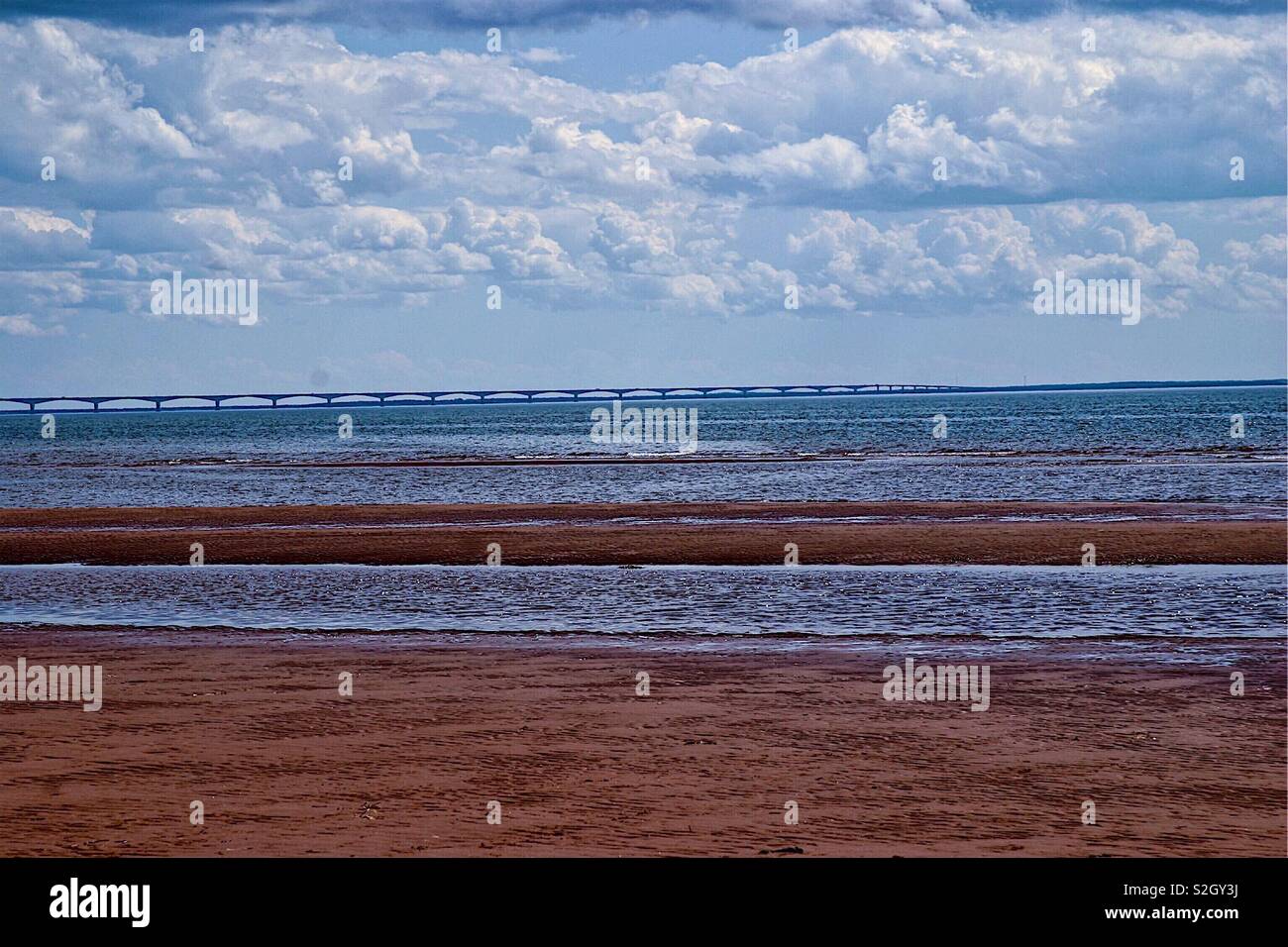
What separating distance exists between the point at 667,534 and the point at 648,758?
2131 centimetres

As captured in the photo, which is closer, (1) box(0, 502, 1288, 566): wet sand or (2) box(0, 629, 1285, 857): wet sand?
(2) box(0, 629, 1285, 857): wet sand

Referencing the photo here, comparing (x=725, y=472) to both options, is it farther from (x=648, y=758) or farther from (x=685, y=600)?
(x=648, y=758)

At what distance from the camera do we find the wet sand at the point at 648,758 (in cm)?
938

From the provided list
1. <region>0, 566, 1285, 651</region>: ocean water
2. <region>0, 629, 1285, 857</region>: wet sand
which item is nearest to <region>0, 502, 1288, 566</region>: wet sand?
<region>0, 566, 1285, 651</region>: ocean water

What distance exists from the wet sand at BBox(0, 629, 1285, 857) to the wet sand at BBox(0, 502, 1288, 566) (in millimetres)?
11477

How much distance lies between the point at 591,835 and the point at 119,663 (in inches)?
350

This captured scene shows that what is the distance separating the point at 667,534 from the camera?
32688 millimetres

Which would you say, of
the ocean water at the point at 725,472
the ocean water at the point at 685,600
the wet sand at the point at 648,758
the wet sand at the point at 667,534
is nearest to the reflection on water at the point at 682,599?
the ocean water at the point at 685,600

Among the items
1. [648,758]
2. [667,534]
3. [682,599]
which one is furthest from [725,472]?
[648,758]

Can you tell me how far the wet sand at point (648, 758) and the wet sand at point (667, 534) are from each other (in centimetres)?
1148

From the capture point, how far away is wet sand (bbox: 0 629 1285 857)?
30.8 ft

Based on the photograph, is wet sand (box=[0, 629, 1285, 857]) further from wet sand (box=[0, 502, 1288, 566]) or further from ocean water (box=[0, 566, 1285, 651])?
wet sand (box=[0, 502, 1288, 566])

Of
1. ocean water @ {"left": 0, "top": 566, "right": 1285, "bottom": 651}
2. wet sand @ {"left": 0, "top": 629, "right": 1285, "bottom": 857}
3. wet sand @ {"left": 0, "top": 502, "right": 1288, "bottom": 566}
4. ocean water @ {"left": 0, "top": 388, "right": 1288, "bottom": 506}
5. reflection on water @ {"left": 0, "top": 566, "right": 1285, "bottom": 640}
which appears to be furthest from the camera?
ocean water @ {"left": 0, "top": 388, "right": 1288, "bottom": 506}

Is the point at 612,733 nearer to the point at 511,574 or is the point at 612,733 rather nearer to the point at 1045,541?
the point at 511,574
